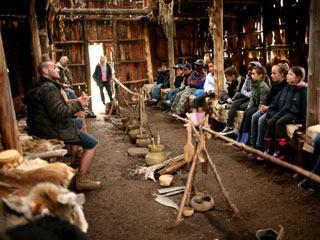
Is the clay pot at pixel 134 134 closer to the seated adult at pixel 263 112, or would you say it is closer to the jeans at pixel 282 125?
the seated adult at pixel 263 112

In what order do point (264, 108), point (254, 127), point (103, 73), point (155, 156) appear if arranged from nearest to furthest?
point (155, 156), point (264, 108), point (254, 127), point (103, 73)

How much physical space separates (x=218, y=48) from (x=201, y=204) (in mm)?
4496

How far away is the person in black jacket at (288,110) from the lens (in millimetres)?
4539

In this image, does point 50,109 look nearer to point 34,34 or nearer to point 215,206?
point 215,206

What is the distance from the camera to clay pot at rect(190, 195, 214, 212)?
3.57m

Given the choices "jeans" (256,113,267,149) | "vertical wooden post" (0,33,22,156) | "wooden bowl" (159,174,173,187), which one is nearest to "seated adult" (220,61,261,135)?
"jeans" (256,113,267,149)

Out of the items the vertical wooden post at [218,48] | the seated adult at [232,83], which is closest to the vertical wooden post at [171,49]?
the vertical wooden post at [218,48]

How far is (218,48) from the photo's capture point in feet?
23.3

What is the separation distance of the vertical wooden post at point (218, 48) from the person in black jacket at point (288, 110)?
2.47 m

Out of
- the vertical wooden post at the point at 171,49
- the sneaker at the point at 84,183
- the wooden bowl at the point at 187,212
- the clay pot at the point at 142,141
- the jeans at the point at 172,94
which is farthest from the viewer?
the vertical wooden post at the point at 171,49

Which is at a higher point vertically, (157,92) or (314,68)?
(314,68)

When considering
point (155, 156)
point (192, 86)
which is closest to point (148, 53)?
point (192, 86)

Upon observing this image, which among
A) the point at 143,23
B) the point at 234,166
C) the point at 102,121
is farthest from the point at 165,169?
the point at 143,23

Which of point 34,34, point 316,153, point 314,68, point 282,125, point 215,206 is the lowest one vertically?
point 215,206
